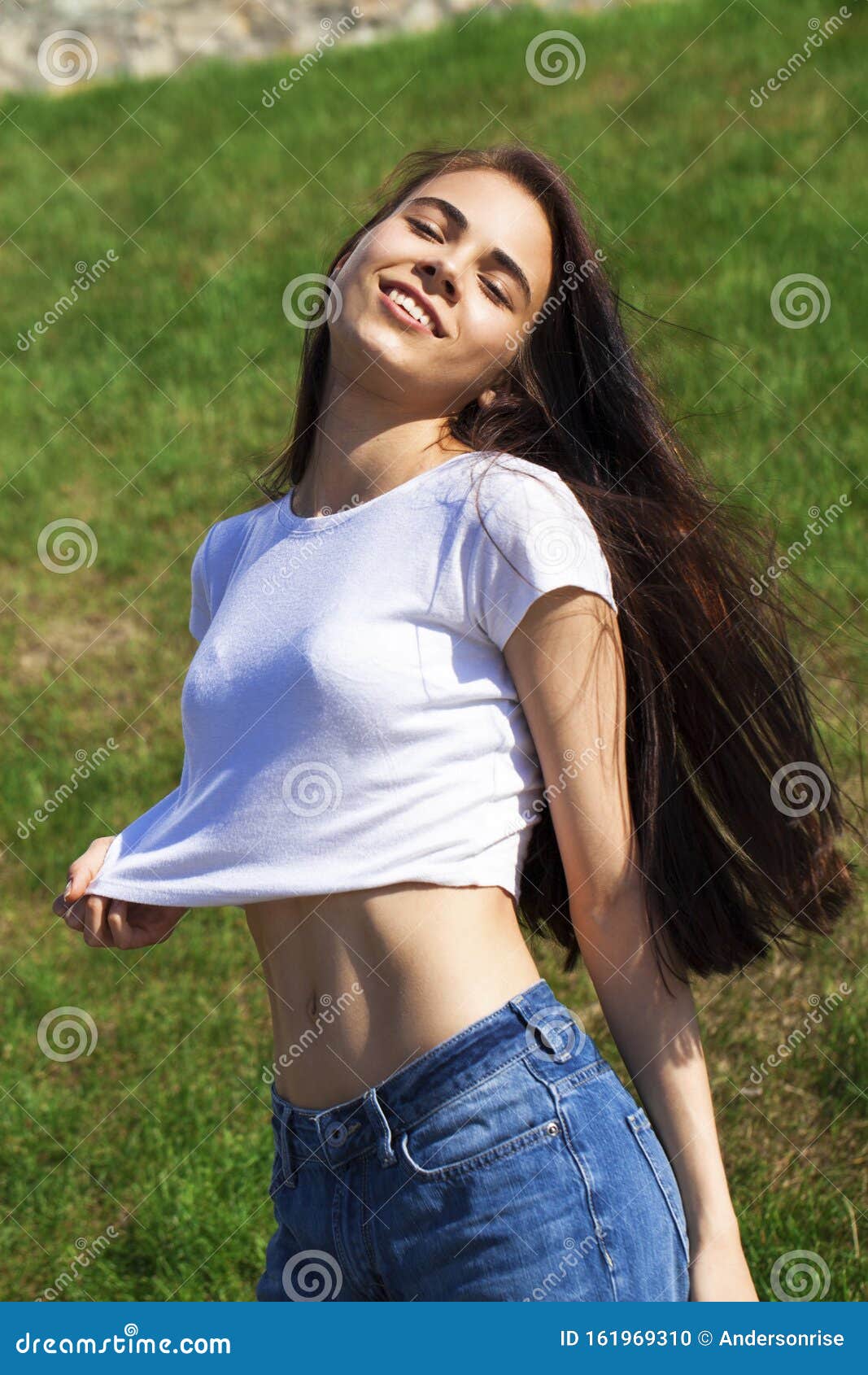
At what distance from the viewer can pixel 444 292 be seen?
6.23 ft

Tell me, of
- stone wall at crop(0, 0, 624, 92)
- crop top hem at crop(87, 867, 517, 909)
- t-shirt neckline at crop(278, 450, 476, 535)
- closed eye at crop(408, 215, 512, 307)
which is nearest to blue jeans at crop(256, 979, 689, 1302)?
crop top hem at crop(87, 867, 517, 909)

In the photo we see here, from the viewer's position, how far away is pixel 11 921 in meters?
3.92

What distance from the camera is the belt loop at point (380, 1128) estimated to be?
62.6 inches

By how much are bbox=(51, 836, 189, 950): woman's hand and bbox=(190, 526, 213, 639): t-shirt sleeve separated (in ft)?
1.38

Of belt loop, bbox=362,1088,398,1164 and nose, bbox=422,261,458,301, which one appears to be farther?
nose, bbox=422,261,458,301

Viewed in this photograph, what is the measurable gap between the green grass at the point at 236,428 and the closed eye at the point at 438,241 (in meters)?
0.34

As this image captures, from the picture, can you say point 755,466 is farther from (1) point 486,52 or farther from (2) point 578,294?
(1) point 486,52

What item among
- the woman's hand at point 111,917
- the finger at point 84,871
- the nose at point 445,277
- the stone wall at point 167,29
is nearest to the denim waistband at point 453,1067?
the woman's hand at point 111,917

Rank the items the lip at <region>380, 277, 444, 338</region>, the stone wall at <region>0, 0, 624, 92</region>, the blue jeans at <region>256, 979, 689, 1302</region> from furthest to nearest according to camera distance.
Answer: the stone wall at <region>0, 0, 624, 92</region> → the lip at <region>380, 277, 444, 338</region> → the blue jeans at <region>256, 979, 689, 1302</region>

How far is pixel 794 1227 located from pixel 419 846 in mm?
1603

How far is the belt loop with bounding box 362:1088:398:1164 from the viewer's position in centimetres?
159

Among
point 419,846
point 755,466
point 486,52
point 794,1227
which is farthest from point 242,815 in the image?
point 486,52

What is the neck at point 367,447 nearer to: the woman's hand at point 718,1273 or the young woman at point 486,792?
the young woman at point 486,792

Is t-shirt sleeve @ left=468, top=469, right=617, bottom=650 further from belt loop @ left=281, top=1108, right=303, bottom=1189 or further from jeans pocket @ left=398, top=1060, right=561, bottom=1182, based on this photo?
belt loop @ left=281, top=1108, right=303, bottom=1189
